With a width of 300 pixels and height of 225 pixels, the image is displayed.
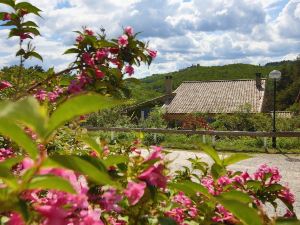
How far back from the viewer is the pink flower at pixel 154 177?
1188 mm

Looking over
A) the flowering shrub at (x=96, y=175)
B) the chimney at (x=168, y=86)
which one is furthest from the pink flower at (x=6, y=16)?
the chimney at (x=168, y=86)

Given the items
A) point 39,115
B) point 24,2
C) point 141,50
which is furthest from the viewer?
point 141,50

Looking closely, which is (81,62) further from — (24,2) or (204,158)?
(204,158)

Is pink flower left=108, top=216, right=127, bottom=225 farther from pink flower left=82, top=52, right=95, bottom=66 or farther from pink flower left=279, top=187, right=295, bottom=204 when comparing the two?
pink flower left=82, top=52, right=95, bottom=66

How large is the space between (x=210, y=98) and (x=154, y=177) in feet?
129

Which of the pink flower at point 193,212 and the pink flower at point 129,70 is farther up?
the pink flower at point 129,70

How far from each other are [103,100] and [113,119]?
887 inches

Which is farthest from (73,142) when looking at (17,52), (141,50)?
(141,50)

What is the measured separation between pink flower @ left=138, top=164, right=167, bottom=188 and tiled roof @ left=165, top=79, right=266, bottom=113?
35348mm

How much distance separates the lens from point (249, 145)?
15852 mm

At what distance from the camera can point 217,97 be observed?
1571 inches

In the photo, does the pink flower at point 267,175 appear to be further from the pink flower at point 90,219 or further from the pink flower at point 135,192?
the pink flower at point 90,219

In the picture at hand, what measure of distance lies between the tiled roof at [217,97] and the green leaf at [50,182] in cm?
3582

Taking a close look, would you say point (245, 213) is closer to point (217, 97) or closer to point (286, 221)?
point (286, 221)
